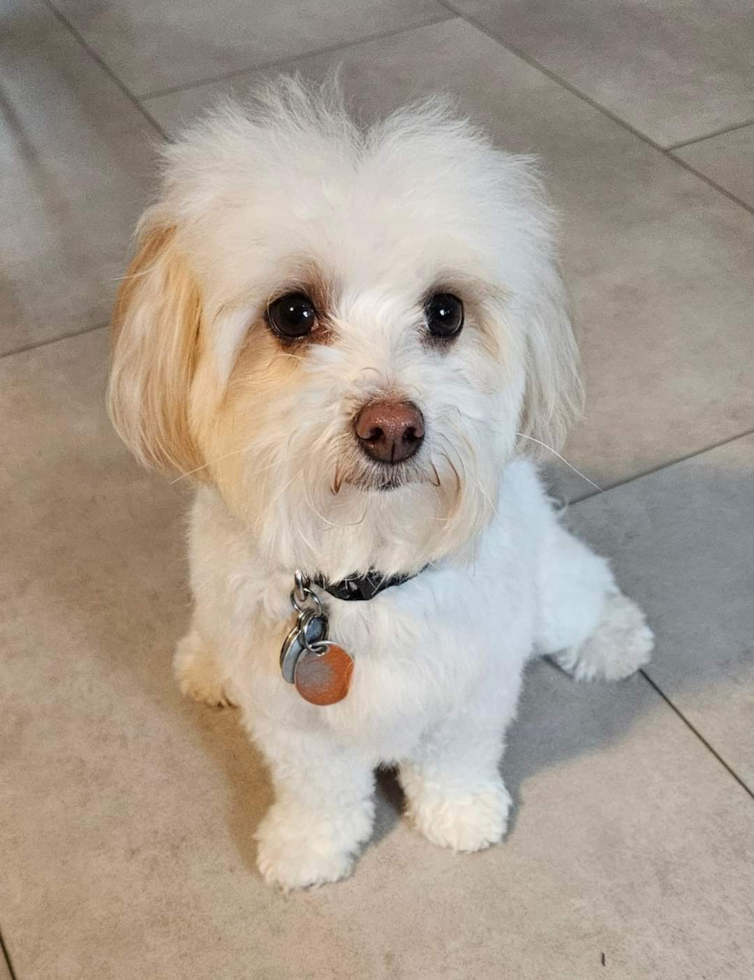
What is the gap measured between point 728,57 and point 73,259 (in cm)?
165

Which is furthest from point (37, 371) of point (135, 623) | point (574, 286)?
point (574, 286)

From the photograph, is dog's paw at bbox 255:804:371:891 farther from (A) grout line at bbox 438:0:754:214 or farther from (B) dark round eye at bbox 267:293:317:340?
(A) grout line at bbox 438:0:754:214

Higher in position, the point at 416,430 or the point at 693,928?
the point at 416,430

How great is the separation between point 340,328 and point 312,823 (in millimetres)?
637

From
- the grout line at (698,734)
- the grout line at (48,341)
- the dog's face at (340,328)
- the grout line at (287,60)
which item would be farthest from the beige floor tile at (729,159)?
the dog's face at (340,328)

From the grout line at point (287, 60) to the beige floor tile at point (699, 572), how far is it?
5.10 feet

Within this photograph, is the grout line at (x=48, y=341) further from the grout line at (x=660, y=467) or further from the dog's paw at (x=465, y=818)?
the dog's paw at (x=465, y=818)

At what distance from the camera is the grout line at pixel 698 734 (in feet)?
4.30

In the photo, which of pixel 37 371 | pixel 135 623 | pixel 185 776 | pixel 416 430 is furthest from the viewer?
pixel 37 371

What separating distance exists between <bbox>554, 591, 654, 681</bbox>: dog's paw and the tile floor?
0.03 meters

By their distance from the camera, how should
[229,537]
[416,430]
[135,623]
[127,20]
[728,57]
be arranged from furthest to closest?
[127,20] < [728,57] < [135,623] < [229,537] < [416,430]

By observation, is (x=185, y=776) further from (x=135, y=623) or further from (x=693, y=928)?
(x=693, y=928)

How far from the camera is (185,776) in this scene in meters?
1.36

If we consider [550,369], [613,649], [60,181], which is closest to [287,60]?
[60,181]
